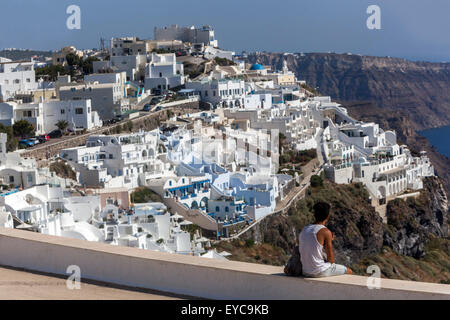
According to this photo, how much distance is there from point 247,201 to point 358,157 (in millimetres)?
10449

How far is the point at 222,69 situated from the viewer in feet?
154

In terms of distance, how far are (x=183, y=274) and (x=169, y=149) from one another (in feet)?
80.4

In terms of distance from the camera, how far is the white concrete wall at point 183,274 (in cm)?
504

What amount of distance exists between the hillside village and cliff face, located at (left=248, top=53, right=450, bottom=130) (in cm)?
8238

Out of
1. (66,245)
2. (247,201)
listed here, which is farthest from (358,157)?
(66,245)

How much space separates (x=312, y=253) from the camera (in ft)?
17.5

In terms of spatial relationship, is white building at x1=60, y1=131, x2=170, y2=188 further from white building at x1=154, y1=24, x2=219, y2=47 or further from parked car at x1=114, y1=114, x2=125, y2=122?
white building at x1=154, y1=24, x2=219, y2=47

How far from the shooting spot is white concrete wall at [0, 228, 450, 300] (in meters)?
5.04

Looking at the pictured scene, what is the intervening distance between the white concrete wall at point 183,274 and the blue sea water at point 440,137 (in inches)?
3737

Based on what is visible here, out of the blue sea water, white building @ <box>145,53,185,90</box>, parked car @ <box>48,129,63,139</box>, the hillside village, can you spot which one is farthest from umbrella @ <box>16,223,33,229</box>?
the blue sea water

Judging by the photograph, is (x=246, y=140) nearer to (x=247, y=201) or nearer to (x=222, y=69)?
(x=247, y=201)

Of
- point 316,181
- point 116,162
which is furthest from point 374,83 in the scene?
point 116,162

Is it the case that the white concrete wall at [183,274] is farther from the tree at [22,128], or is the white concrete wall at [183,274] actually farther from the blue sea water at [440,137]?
the blue sea water at [440,137]

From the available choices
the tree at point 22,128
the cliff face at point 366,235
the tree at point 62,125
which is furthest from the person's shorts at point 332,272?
the tree at point 62,125
